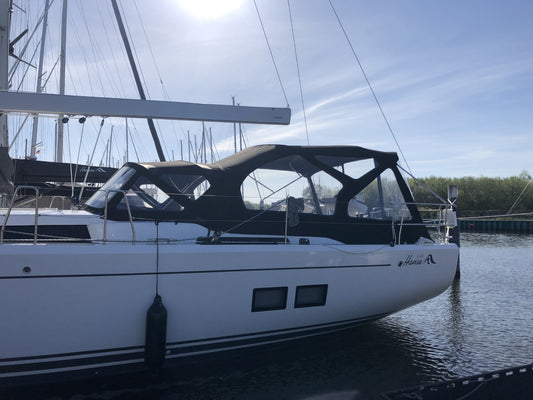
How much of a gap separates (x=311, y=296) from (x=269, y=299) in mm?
596

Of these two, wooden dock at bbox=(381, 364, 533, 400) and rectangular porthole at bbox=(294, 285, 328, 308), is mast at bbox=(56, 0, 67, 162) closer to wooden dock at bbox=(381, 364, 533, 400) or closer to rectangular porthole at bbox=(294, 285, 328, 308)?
rectangular porthole at bbox=(294, 285, 328, 308)

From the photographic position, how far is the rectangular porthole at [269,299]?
4.84 m

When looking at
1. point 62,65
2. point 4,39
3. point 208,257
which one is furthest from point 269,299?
point 62,65

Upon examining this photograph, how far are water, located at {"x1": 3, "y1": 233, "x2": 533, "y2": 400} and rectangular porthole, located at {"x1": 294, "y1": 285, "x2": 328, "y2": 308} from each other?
838 mm

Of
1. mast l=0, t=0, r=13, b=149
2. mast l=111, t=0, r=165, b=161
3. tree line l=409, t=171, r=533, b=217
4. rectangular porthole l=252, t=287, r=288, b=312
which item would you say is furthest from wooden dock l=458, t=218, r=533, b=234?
mast l=0, t=0, r=13, b=149

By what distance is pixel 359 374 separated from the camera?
16.8 feet

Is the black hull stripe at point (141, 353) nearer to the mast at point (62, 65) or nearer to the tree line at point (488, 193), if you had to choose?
the mast at point (62, 65)

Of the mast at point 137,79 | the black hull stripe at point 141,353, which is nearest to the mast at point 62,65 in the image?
the mast at point 137,79

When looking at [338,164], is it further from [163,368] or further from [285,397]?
[163,368]

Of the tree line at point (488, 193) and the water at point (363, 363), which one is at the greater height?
the tree line at point (488, 193)

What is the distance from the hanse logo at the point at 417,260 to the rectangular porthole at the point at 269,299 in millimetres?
1822

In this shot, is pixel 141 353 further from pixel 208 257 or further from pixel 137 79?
pixel 137 79

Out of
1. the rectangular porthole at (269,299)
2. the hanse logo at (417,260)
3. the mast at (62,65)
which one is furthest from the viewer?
the mast at (62,65)

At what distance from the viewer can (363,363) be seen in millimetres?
5453
